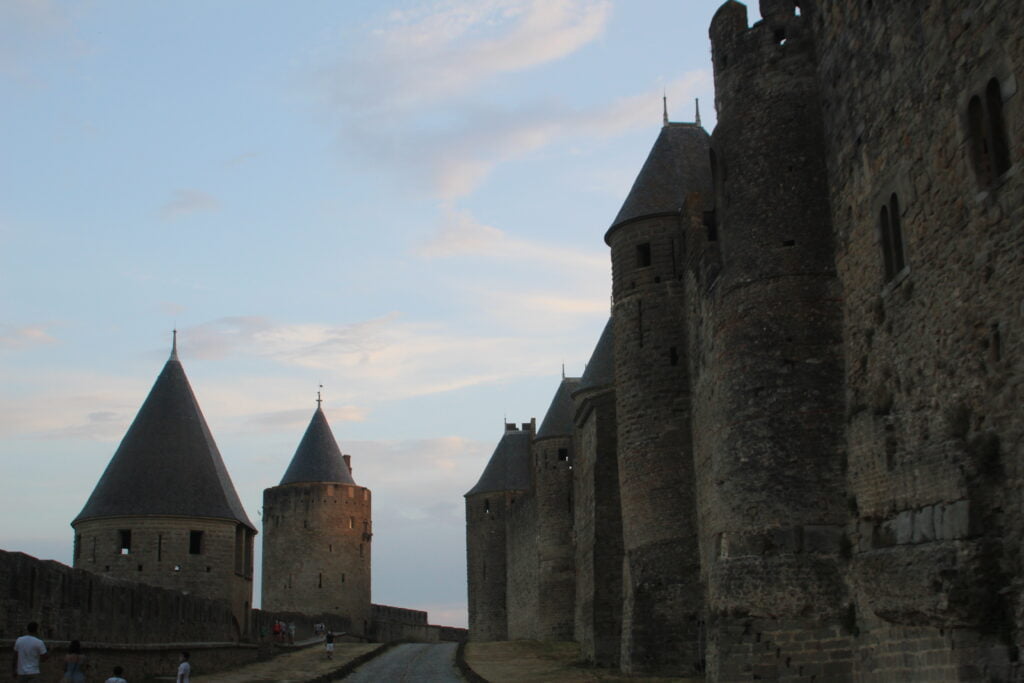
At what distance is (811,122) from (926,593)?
7.26m

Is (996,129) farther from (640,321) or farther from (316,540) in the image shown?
(316,540)

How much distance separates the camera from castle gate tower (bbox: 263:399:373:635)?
177 ft

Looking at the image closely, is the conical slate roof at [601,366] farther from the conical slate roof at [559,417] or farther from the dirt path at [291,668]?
the dirt path at [291,668]

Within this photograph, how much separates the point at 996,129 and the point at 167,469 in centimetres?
2637

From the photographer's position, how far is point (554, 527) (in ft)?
122

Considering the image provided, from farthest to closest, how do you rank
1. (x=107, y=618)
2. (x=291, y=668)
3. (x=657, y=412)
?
1. (x=291, y=668)
2. (x=657, y=412)
3. (x=107, y=618)

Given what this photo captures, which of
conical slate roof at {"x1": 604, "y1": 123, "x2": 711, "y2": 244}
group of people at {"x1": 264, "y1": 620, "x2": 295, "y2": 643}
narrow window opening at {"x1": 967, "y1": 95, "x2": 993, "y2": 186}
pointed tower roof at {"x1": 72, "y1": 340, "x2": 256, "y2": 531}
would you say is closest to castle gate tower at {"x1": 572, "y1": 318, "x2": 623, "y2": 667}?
conical slate roof at {"x1": 604, "y1": 123, "x2": 711, "y2": 244}

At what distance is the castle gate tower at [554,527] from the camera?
36.4 metres

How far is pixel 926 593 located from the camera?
13.3m

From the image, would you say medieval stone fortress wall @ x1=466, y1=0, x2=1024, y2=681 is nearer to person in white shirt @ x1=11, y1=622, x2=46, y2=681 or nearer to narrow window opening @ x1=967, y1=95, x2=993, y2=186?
narrow window opening @ x1=967, y1=95, x2=993, y2=186

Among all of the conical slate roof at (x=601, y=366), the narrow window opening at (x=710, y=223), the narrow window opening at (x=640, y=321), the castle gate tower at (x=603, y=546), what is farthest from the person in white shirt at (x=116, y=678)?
the conical slate roof at (x=601, y=366)

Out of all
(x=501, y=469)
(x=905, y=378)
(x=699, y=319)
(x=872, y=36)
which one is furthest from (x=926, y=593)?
(x=501, y=469)

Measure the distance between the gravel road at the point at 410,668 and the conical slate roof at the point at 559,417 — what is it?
7532 mm

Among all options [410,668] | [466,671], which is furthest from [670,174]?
[410,668]
